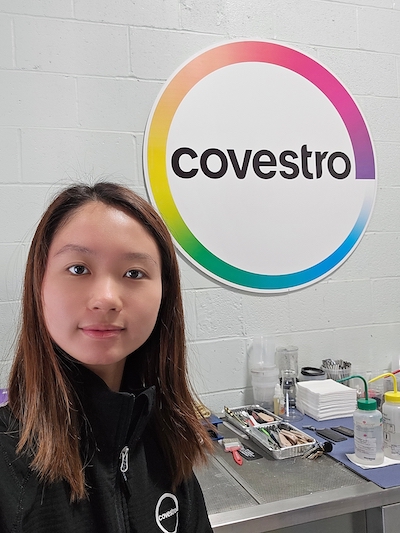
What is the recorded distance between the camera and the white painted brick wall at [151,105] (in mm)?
1516

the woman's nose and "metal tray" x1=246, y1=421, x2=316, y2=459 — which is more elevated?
the woman's nose

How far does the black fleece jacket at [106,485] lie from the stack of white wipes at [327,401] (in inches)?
28.6

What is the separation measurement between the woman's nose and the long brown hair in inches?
4.0

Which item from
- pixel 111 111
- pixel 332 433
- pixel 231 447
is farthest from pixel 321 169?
pixel 231 447

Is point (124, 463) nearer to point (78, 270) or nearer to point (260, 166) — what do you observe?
point (78, 270)

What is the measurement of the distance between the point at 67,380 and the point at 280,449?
0.70m

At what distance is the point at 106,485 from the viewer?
740 mm

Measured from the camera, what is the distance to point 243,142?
174 cm

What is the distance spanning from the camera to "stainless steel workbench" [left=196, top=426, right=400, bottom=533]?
1.00 m

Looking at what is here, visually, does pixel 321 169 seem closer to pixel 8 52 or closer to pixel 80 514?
pixel 8 52

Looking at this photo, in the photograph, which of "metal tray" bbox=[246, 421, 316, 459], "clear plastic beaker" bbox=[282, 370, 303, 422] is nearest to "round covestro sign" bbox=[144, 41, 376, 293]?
"clear plastic beaker" bbox=[282, 370, 303, 422]

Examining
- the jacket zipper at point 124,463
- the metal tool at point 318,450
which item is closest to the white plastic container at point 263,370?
the metal tool at point 318,450

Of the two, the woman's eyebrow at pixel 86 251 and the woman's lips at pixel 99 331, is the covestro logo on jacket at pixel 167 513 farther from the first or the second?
the woman's eyebrow at pixel 86 251

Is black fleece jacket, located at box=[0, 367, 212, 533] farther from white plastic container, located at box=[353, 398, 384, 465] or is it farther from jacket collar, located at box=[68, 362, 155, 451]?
white plastic container, located at box=[353, 398, 384, 465]
